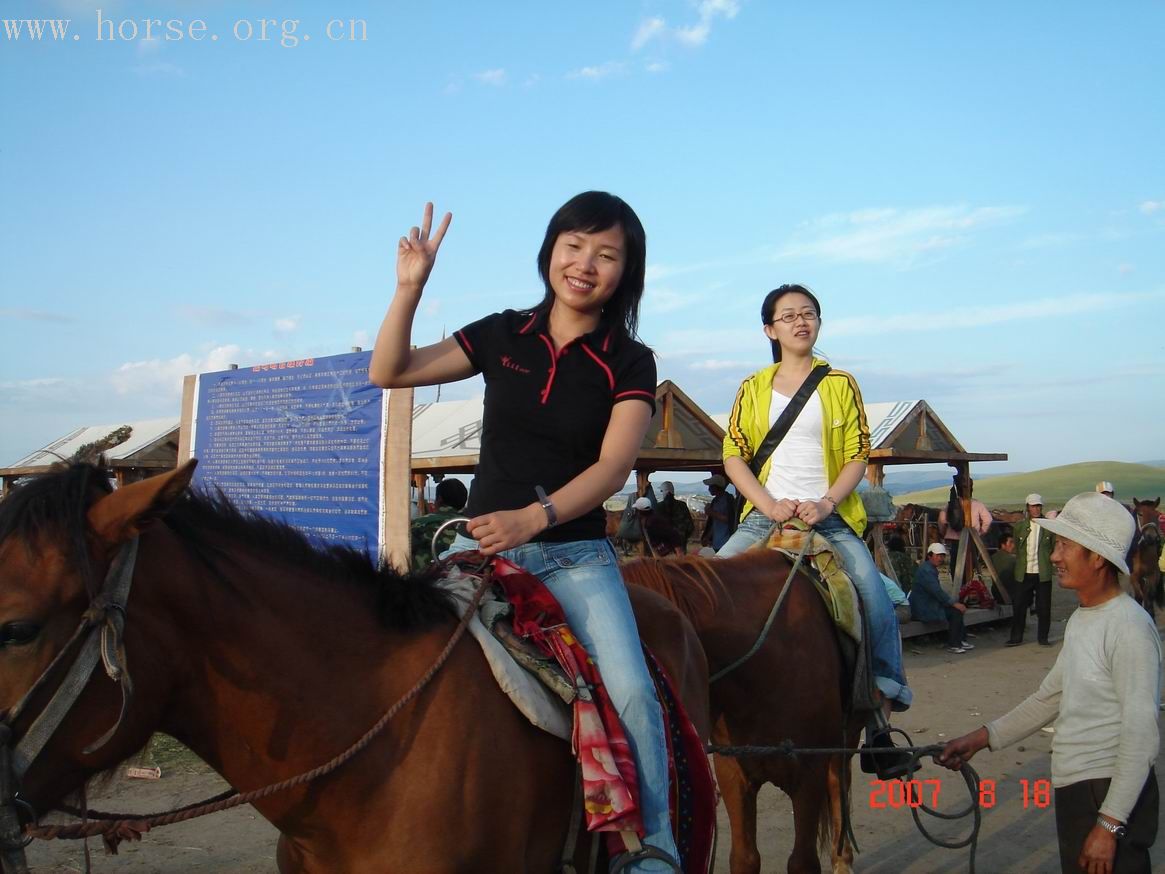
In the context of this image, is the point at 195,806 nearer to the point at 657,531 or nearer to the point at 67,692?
the point at 67,692

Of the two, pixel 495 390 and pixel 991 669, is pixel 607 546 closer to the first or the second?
pixel 495 390

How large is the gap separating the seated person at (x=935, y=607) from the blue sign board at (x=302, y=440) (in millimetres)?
8814

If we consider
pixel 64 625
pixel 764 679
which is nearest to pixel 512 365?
pixel 64 625

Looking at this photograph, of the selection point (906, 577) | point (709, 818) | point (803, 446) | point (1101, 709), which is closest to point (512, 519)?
point (709, 818)

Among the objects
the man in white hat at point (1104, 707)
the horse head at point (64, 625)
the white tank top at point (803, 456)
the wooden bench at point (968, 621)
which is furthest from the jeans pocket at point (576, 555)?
the wooden bench at point (968, 621)

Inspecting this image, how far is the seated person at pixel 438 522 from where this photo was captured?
6.70 m

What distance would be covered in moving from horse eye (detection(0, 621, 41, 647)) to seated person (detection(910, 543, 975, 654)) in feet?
40.0

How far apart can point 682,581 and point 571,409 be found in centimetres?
150

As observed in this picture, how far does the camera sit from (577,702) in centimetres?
205

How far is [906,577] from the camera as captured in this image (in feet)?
42.9

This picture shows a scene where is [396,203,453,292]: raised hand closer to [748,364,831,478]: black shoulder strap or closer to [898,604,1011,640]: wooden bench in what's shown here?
[748,364,831,478]: black shoulder strap

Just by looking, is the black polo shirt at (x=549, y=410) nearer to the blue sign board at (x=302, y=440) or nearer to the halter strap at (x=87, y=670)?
the halter strap at (x=87, y=670)

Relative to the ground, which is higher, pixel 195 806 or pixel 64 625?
pixel 64 625

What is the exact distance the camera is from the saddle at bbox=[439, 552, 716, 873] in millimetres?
1988
